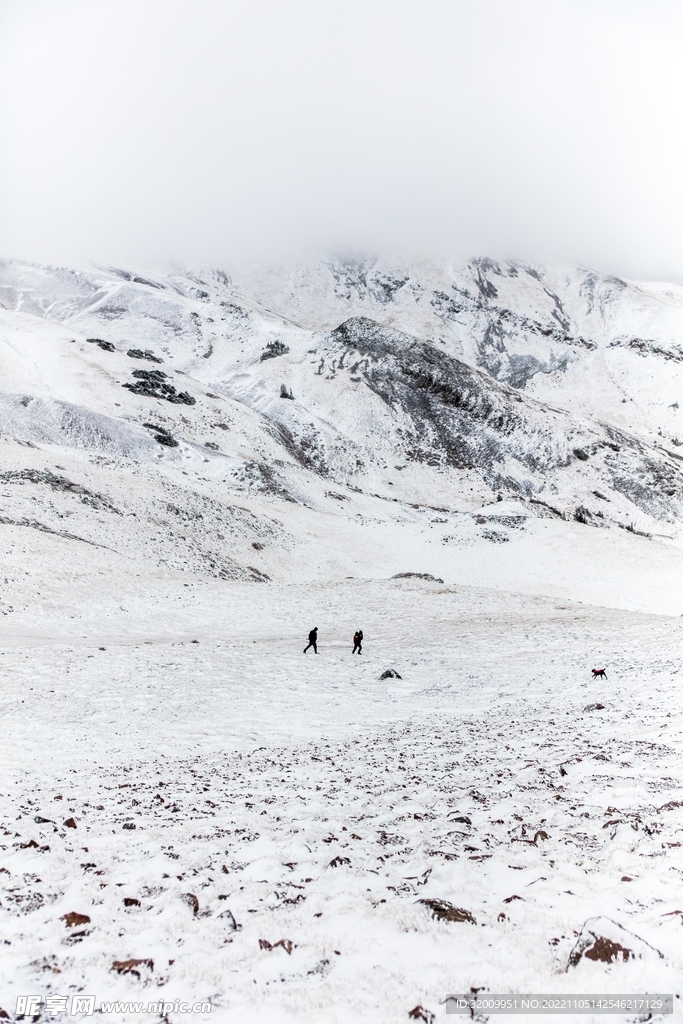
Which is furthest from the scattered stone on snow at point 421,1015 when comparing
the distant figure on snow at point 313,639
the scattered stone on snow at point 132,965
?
the distant figure on snow at point 313,639

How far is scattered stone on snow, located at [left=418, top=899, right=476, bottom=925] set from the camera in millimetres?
5656

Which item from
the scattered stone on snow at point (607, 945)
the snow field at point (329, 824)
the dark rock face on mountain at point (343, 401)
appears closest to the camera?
the scattered stone on snow at point (607, 945)

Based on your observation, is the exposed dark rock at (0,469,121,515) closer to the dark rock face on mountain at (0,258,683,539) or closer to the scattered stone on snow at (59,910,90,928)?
the dark rock face on mountain at (0,258,683,539)

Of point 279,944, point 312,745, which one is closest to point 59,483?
point 312,745

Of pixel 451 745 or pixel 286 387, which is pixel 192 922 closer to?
pixel 451 745

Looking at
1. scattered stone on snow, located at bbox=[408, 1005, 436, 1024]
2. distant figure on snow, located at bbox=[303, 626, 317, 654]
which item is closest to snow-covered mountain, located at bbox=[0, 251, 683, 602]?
distant figure on snow, located at bbox=[303, 626, 317, 654]

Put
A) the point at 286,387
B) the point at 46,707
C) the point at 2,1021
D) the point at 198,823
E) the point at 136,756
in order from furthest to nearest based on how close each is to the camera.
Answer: the point at 286,387 → the point at 46,707 → the point at 136,756 → the point at 198,823 → the point at 2,1021

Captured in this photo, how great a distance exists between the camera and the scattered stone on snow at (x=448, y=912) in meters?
5.66

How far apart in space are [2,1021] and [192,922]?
5.83 ft

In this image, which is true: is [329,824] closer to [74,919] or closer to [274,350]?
[74,919]

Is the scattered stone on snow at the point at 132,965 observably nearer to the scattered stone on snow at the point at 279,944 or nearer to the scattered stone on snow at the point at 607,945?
the scattered stone on snow at the point at 279,944

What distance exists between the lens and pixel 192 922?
18.7 ft

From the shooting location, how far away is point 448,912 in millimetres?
5758

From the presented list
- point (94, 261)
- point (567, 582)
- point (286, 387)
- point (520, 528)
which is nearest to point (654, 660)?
point (567, 582)
